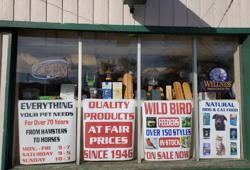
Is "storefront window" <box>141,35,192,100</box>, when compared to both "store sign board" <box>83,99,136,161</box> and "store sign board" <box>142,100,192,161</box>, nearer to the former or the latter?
"store sign board" <box>142,100,192,161</box>

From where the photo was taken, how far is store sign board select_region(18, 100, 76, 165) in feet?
19.4

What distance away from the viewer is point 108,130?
611 centimetres

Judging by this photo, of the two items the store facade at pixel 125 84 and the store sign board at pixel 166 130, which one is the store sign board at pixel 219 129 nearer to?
the store facade at pixel 125 84

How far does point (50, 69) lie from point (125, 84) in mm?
1472

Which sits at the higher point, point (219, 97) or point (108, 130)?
point (219, 97)

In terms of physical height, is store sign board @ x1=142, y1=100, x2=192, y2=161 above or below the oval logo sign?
below

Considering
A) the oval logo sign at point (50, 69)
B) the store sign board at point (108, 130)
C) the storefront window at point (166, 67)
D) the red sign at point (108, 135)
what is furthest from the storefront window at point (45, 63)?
the storefront window at point (166, 67)

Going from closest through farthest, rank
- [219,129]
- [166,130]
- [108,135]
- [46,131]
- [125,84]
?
1. [46,131]
2. [108,135]
3. [166,130]
4. [125,84]
5. [219,129]

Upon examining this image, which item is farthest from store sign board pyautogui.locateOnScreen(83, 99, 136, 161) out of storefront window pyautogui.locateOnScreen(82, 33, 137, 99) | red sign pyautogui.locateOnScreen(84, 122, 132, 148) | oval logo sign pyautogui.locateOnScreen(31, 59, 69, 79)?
oval logo sign pyautogui.locateOnScreen(31, 59, 69, 79)

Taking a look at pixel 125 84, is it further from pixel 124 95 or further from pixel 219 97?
pixel 219 97

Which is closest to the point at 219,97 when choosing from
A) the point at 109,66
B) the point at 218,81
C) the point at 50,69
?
the point at 218,81

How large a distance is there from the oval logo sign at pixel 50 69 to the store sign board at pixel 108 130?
74cm

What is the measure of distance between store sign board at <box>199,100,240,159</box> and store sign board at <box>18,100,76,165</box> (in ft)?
8.41

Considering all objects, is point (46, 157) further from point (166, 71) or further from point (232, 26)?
point (232, 26)
